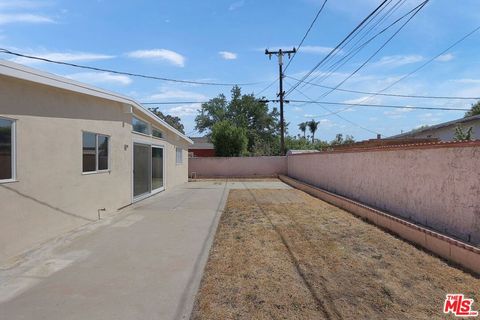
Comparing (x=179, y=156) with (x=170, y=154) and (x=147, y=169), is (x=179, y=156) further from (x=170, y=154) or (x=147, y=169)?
(x=147, y=169)

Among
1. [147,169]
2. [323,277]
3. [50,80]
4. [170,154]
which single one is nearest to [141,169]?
[147,169]

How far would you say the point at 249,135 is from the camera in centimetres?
5200

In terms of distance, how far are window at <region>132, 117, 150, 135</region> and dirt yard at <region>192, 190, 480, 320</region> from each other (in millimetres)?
5982

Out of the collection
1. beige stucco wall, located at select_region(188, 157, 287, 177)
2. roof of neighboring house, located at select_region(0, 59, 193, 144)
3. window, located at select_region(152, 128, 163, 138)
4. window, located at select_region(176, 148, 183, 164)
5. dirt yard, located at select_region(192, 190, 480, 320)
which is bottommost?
dirt yard, located at select_region(192, 190, 480, 320)

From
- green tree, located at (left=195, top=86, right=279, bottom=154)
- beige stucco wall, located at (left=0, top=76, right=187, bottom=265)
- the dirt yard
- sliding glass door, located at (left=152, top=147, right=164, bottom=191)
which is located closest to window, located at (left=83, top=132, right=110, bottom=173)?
beige stucco wall, located at (left=0, top=76, right=187, bottom=265)

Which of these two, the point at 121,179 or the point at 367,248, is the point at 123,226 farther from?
the point at 367,248

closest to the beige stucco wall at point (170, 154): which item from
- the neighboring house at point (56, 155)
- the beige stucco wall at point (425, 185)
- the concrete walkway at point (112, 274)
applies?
the neighboring house at point (56, 155)

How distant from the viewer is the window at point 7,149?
5.62 meters

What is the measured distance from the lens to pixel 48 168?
6875 millimetres

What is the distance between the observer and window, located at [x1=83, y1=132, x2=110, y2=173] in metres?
8.58

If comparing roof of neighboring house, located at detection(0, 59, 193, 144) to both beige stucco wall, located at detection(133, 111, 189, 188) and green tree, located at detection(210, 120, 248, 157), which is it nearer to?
beige stucco wall, located at detection(133, 111, 189, 188)

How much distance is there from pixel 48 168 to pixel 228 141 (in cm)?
2696

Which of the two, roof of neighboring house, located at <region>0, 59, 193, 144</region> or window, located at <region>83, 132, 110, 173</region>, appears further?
window, located at <region>83, 132, 110, 173</region>

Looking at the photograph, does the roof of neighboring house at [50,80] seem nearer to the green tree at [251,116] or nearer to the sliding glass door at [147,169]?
Result: the sliding glass door at [147,169]
